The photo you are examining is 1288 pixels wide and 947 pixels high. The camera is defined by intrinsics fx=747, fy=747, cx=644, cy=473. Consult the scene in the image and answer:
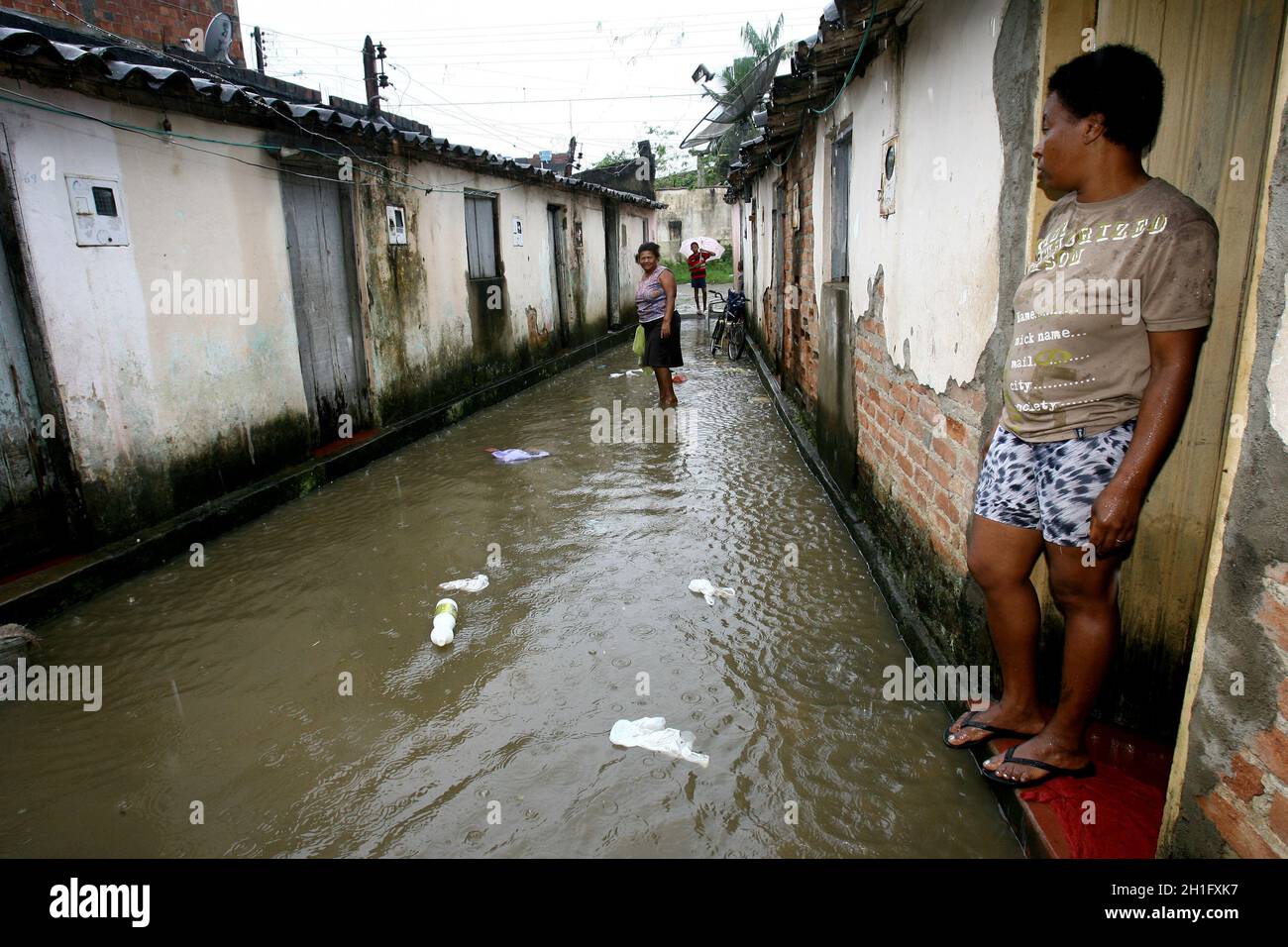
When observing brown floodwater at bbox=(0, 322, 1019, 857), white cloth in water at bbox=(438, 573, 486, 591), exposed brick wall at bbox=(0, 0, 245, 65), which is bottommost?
brown floodwater at bbox=(0, 322, 1019, 857)

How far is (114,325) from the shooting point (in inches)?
178

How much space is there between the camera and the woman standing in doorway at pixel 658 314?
7.66 meters

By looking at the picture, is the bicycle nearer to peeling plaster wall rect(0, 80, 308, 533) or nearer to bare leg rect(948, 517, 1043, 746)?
peeling plaster wall rect(0, 80, 308, 533)

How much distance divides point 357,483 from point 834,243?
432 centimetres

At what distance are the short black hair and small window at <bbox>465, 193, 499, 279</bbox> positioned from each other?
7.98 meters

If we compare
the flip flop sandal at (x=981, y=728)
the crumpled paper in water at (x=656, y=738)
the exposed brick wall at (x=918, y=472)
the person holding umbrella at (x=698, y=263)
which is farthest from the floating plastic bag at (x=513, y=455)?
the person holding umbrella at (x=698, y=263)

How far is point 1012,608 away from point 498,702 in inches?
77.0

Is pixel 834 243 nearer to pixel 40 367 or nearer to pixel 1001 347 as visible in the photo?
pixel 1001 347

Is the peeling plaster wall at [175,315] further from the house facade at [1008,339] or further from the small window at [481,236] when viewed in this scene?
the house facade at [1008,339]

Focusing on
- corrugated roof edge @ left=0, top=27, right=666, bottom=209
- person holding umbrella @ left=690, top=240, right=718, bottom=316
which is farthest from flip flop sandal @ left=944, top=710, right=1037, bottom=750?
person holding umbrella @ left=690, top=240, right=718, bottom=316

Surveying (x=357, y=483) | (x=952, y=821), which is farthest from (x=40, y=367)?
(x=952, y=821)

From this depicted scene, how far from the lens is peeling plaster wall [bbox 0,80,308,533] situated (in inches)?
165

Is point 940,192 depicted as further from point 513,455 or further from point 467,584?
point 513,455

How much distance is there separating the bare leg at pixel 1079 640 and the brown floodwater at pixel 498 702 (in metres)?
0.31
